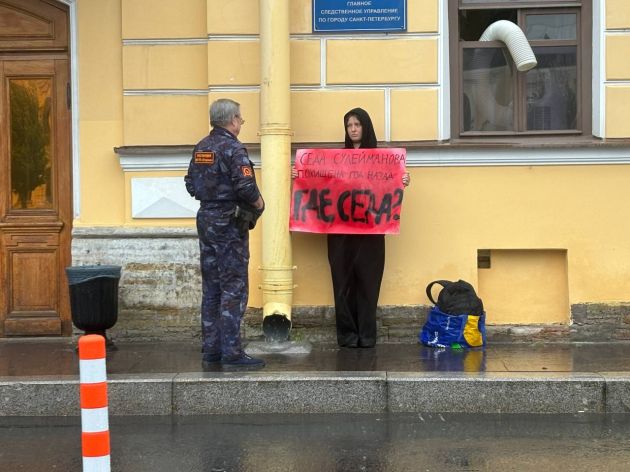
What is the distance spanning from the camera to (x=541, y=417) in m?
6.70

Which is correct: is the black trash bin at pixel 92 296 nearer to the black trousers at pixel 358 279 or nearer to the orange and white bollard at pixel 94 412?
the black trousers at pixel 358 279

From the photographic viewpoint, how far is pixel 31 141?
29.5ft

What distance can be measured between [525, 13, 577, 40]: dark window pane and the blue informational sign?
1.17 m

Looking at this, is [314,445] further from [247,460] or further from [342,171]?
[342,171]

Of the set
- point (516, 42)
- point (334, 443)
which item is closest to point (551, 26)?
point (516, 42)

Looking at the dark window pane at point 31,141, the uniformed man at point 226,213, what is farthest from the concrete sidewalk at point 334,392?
the dark window pane at point 31,141

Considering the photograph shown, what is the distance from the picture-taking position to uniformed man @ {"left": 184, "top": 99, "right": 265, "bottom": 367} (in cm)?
703

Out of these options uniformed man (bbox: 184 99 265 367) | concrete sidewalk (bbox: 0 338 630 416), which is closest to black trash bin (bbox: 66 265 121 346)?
concrete sidewalk (bbox: 0 338 630 416)

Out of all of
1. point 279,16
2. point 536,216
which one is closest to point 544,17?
point 536,216

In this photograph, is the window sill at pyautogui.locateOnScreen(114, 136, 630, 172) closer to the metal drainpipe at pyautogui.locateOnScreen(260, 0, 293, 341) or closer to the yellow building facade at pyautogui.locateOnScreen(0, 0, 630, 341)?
the yellow building facade at pyautogui.locateOnScreen(0, 0, 630, 341)

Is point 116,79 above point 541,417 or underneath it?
above

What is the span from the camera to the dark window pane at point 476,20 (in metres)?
8.66

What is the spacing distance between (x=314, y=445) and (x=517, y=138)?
3.79 metres

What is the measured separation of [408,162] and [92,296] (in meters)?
2.89
